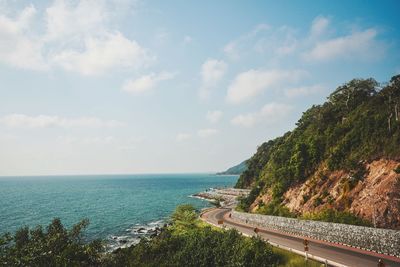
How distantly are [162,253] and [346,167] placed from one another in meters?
27.1

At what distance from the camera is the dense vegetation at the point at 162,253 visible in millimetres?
22500

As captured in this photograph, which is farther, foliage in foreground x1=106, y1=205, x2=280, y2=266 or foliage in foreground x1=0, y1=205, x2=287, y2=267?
foliage in foreground x1=106, y1=205, x2=280, y2=266

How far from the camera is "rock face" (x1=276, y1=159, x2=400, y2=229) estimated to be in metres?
31.0

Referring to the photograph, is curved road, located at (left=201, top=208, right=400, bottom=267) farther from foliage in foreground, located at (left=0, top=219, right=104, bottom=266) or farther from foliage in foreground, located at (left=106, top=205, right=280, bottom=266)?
foliage in foreground, located at (left=0, top=219, right=104, bottom=266)

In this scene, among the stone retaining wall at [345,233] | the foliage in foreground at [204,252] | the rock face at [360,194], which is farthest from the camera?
the rock face at [360,194]

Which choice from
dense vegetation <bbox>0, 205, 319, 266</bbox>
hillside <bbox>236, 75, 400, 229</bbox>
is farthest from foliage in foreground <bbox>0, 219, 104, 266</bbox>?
hillside <bbox>236, 75, 400, 229</bbox>

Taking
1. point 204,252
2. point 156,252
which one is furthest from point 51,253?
point 204,252

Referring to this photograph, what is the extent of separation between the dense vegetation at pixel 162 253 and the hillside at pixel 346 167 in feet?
43.7

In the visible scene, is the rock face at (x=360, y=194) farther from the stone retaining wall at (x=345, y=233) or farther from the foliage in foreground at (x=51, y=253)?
the foliage in foreground at (x=51, y=253)

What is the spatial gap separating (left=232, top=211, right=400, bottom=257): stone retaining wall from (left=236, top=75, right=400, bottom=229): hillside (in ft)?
9.69

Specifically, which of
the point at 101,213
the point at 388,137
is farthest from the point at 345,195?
the point at 101,213

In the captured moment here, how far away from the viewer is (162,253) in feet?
101

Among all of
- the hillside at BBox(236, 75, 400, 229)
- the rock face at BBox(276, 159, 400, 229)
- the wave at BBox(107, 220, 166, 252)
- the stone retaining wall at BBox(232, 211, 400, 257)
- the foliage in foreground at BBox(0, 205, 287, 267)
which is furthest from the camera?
the wave at BBox(107, 220, 166, 252)

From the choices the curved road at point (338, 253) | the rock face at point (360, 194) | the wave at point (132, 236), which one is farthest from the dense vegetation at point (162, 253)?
the wave at point (132, 236)
